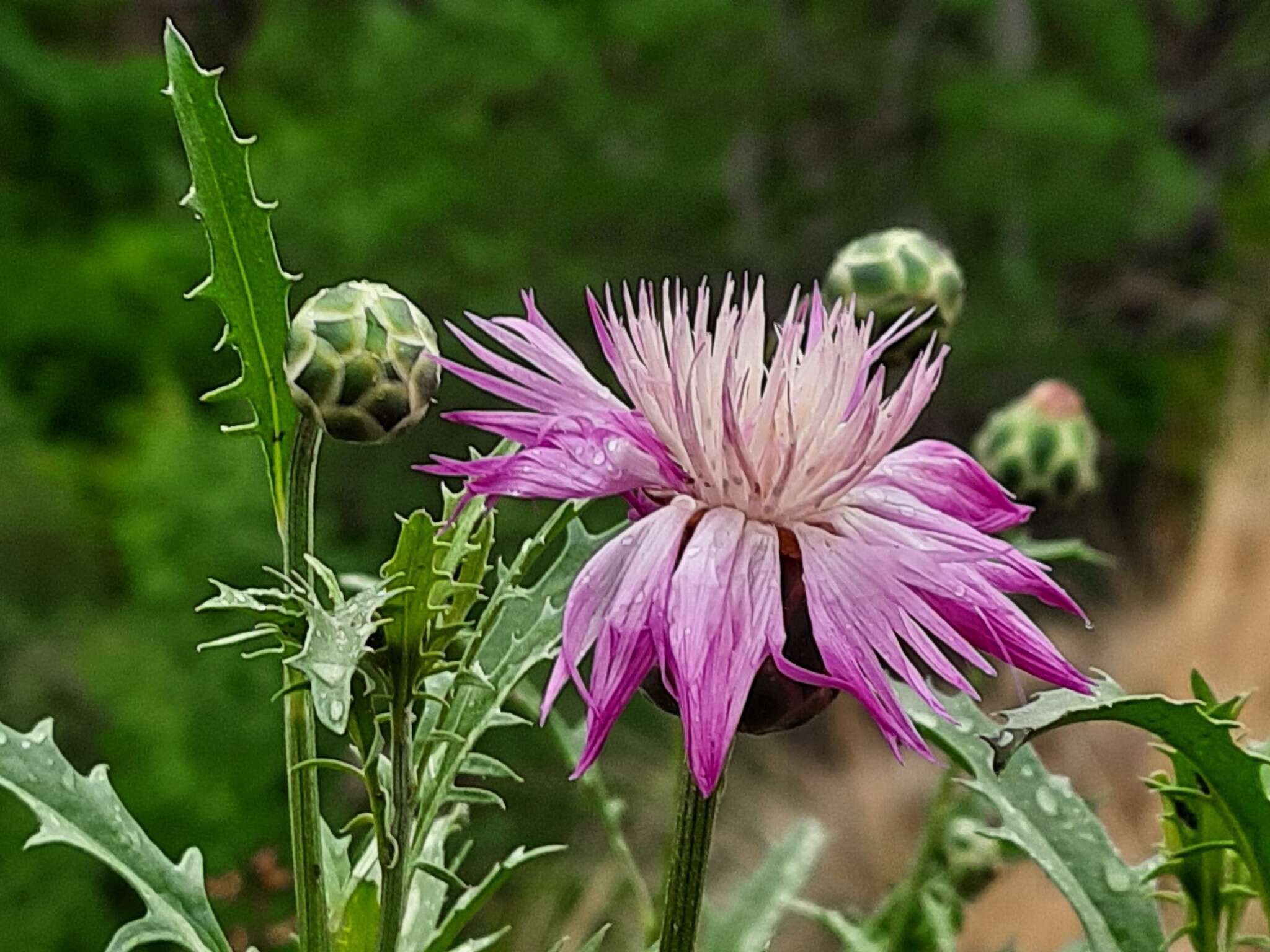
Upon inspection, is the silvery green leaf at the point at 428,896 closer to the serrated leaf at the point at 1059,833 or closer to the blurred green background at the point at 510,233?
the serrated leaf at the point at 1059,833

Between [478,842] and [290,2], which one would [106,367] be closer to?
[290,2]

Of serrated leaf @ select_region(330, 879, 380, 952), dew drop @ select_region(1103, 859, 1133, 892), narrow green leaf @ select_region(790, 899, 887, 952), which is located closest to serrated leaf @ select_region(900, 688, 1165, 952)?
dew drop @ select_region(1103, 859, 1133, 892)

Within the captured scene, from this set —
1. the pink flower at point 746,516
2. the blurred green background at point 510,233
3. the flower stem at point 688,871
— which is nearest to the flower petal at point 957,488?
the pink flower at point 746,516

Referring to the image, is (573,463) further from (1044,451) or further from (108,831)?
(1044,451)

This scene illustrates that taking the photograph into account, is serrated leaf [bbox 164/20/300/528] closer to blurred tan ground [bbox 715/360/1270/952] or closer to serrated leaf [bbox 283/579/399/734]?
serrated leaf [bbox 283/579/399/734]

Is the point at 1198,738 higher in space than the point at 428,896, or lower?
higher

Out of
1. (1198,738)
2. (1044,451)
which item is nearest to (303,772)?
(1198,738)
